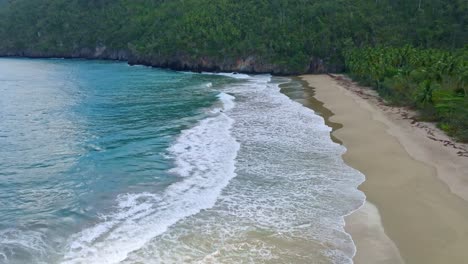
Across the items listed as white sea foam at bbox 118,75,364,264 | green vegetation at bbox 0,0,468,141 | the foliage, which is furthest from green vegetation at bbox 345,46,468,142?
the foliage

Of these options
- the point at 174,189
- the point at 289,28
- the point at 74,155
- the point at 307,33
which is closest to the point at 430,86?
the point at 174,189

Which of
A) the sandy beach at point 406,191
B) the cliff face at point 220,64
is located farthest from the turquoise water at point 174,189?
the cliff face at point 220,64

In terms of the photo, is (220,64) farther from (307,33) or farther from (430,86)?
(430,86)

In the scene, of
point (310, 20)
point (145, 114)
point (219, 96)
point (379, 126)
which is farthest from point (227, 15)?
point (379, 126)

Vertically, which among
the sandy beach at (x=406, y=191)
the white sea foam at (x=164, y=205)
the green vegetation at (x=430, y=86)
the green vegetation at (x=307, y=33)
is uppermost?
the green vegetation at (x=307, y=33)

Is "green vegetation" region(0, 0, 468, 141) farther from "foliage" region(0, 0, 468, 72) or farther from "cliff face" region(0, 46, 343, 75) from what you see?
"cliff face" region(0, 46, 343, 75)

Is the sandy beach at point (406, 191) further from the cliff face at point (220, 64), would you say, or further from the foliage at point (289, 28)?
the foliage at point (289, 28)
